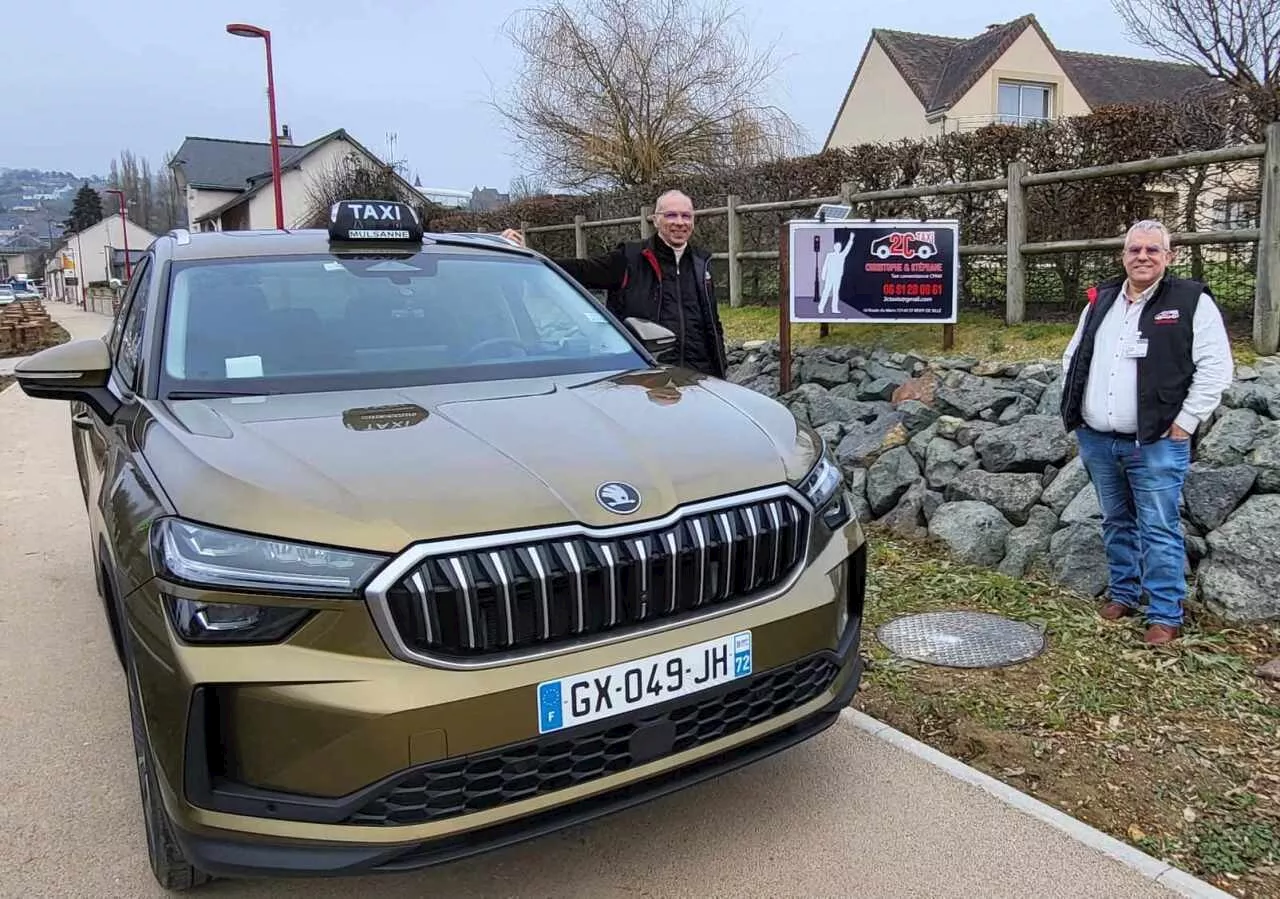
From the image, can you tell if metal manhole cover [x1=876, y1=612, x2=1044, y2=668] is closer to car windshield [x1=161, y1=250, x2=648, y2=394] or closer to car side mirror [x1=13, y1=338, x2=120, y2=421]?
car windshield [x1=161, y1=250, x2=648, y2=394]

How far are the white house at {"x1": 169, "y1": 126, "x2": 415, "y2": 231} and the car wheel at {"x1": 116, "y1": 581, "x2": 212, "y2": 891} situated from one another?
38320 millimetres

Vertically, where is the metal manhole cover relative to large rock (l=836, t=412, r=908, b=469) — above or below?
below

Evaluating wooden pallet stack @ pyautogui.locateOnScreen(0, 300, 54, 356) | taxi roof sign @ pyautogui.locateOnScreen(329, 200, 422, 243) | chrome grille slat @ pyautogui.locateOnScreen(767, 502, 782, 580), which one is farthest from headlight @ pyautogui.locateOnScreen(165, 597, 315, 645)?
wooden pallet stack @ pyautogui.locateOnScreen(0, 300, 54, 356)

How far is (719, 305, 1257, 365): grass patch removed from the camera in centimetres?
717

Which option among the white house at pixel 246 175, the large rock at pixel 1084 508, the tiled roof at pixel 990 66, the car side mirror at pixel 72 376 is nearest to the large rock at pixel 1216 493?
the large rock at pixel 1084 508

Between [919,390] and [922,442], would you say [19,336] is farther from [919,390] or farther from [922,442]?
[922,442]

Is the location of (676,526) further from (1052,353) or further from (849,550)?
(1052,353)

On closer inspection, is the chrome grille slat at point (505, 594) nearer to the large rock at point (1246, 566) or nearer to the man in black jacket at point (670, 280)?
the man in black jacket at point (670, 280)

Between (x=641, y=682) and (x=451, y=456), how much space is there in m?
0.73

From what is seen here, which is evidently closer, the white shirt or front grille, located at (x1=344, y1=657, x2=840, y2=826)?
front grille, located at (x1=344, y1=657, x2=840, y2=826)

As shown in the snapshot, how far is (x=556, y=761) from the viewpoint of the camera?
2.29m

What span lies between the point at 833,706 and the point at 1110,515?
2300 millimetres

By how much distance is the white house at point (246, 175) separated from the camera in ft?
145

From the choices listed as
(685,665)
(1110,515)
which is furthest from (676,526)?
(1110,515)
